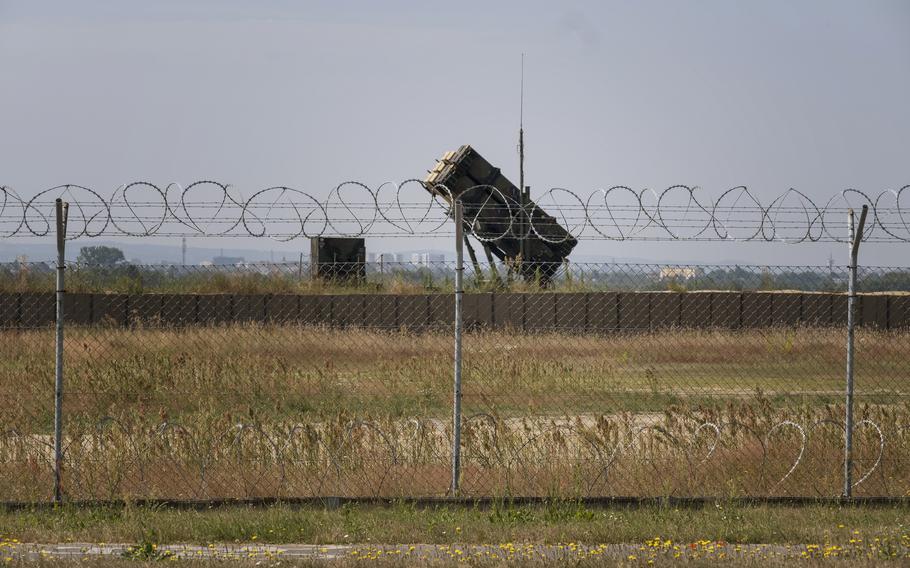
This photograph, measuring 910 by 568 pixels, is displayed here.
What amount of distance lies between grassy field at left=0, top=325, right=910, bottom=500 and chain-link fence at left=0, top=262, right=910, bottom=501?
5 cm

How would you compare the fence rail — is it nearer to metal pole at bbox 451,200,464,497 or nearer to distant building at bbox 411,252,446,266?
distant building at bbox 411,252,446,266

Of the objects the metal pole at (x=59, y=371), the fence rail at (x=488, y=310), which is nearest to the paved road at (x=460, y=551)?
the metal pole at (x=59, y=371)

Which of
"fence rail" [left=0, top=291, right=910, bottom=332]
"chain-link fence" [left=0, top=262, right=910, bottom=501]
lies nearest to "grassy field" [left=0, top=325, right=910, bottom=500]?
"chain-link fence" [left=0, top=262, right=910, bottom=501]

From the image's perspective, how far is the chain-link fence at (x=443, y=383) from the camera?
1050 centimetres

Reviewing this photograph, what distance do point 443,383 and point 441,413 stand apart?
68.4 inches

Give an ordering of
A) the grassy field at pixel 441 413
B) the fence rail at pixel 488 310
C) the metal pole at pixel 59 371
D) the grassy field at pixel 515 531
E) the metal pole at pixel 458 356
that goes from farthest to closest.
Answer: the fence rail at pixel 488 310 < the grassy field at pixel 441 413 < the metal pole at pixel 458 356 < the metal pole at pixel 59 371 < the grassy field at pixel 515 531

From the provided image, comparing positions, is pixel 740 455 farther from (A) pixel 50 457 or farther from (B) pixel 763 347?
(B) pixel 763 347

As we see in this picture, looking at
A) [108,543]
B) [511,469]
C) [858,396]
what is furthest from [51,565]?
[858,396]

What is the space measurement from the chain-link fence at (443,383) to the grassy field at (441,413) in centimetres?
5

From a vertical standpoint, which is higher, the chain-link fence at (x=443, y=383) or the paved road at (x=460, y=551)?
the chain-link fence at (x=443, y=383)

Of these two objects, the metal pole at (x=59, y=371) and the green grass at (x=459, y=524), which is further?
the metal pole at (x=59, y=371)

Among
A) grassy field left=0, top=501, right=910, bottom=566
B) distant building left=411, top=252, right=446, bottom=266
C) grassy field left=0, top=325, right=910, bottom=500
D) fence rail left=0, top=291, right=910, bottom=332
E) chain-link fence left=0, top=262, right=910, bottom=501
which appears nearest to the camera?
grassy field left=0, top=501, right=910, bottom=566

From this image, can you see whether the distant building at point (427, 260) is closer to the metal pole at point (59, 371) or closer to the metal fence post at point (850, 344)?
the metal pole at point (59, 371)

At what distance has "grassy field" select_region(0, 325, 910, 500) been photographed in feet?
34.0
